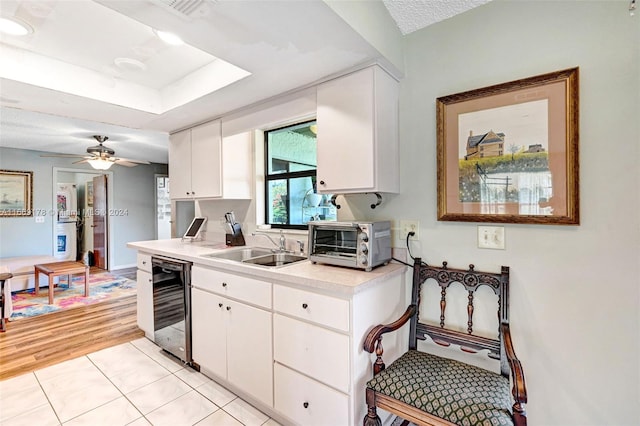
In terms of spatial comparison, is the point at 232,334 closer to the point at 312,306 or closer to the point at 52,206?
the point at 312,306

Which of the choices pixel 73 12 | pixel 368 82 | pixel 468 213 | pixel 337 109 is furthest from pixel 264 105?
pixel 468 213

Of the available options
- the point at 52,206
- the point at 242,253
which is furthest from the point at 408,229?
the point at 52,206

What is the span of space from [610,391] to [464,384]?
0.66 metres

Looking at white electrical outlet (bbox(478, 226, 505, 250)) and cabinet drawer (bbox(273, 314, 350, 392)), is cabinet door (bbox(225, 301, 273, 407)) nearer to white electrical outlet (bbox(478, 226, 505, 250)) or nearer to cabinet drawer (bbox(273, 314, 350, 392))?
cabinet drawer (bbox(273, 314, 350, 392))

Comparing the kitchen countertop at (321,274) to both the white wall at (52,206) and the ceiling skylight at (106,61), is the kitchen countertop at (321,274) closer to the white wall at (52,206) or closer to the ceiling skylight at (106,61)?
the ceiling skylight at (106,61)

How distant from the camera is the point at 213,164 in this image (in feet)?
9.30

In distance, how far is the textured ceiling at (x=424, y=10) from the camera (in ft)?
5.51

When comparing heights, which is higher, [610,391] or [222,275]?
[222,275]

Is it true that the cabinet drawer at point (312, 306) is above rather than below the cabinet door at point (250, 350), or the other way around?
above

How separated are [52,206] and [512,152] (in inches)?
278

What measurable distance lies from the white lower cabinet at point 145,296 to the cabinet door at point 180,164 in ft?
2.48

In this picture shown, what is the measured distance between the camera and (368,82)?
175 centimetres

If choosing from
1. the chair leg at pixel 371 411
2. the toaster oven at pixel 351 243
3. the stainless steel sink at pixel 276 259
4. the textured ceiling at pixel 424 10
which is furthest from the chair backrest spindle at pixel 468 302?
the textured ceiling at pixel 424 10

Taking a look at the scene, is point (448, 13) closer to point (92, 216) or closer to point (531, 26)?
point (531, 26)
